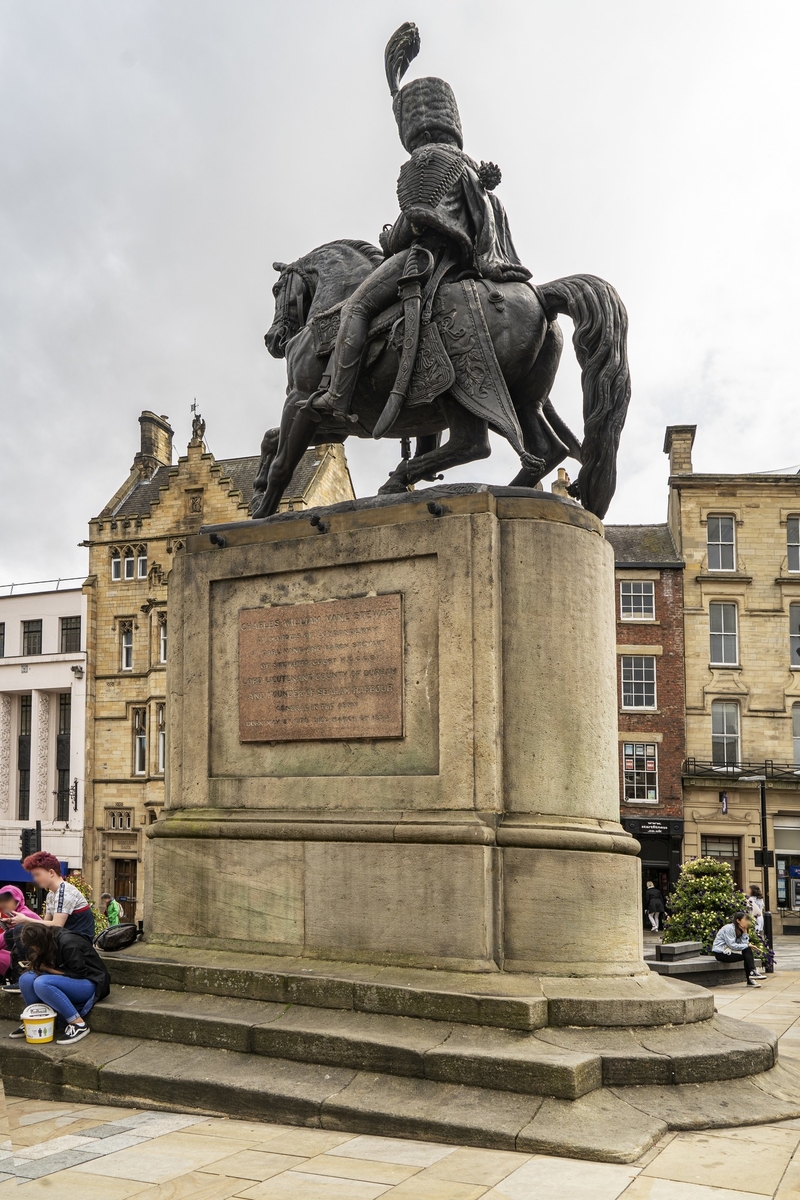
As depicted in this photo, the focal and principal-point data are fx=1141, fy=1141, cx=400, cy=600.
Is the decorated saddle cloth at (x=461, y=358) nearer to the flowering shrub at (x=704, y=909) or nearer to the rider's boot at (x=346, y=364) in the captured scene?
the rider's boot at (x=346, y=364)

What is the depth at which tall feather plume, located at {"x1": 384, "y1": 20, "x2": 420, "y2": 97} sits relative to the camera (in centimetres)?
977

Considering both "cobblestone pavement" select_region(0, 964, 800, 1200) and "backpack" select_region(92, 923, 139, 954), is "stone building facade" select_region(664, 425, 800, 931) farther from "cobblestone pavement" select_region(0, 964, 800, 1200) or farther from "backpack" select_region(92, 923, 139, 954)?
"cobblestone pavement" select_region(0, 964, 800, 1200)

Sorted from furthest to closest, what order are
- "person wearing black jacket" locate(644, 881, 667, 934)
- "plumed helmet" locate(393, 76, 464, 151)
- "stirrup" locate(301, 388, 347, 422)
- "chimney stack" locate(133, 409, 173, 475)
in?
"chimney stack" locate(133, 409, 173, 475)
"person wearing black jacket" locate(644, 881, 667, 934)
"plumed helmet" locate(393, 76, 464, 151)
"stirrup" locate(301, 388, 347, 422)

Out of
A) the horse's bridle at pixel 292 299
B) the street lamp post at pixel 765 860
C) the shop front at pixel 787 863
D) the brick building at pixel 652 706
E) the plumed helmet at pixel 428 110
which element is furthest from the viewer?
the brick building at pixel 652 706

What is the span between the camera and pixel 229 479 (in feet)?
156

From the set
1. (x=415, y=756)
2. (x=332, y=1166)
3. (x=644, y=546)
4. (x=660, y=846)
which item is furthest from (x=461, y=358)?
(x=644, y=546)

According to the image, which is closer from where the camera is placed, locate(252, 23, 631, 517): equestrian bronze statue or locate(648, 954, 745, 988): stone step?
locate(252, 23, 631, 517): equestrian bronze statue

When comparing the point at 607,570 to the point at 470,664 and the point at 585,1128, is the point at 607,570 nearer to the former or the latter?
the point at 470,664

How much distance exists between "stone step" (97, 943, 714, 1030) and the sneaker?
0.64 metres

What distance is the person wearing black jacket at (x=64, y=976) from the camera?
727 centimetres

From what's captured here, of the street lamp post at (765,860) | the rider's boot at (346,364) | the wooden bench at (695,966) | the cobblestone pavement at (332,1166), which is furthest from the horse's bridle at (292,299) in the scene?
the street lamp post at (765,860)

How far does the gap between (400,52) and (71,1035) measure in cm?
815

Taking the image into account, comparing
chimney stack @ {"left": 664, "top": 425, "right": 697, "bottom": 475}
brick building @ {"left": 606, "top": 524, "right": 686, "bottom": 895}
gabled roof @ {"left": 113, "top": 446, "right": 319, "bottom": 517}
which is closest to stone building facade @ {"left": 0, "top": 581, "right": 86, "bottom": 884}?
gabled roof @ {"left": 113, "top": 446, "right": 319, "bottom": 517}

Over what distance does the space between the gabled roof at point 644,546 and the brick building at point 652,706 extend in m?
0.11
